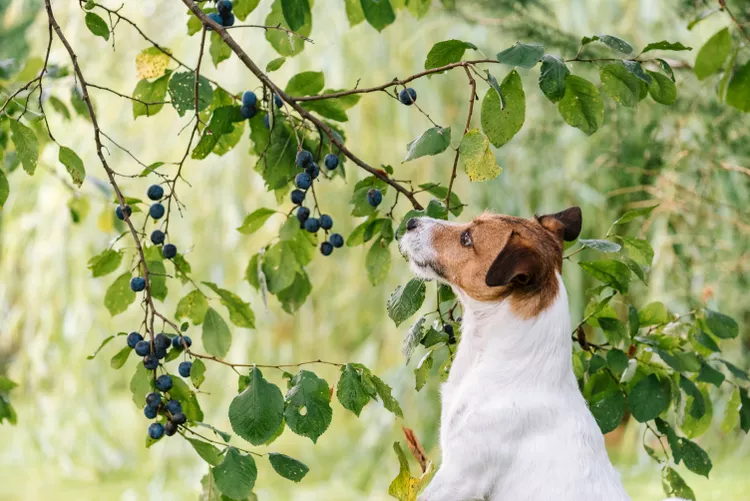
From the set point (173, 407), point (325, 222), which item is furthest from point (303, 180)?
point (173, 407)

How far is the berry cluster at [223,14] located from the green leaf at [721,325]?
1.09m

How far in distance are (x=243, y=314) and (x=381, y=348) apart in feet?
9.55

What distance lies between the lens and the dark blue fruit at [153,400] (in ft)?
4.86

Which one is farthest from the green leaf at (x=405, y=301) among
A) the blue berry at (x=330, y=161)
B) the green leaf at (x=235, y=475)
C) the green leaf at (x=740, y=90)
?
the green leaf at (x=740, y=90)

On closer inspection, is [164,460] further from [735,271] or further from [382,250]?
[382,250]

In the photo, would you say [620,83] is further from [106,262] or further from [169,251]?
[106,262]

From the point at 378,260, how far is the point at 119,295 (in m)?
0.49

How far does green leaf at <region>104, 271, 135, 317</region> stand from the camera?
1.70 metres

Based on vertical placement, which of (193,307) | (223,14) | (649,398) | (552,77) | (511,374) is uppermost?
(223,14)

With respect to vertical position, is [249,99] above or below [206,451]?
above

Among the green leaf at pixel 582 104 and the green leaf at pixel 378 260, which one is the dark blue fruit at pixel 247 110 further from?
the green leaf at pixel 582 104

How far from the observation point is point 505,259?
1.58 meters

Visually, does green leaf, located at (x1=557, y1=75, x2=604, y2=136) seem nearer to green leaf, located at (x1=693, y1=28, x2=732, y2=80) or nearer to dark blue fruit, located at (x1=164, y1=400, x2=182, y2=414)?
green leaf, located at (x1=693, y1=28, x2=732, y2=80)

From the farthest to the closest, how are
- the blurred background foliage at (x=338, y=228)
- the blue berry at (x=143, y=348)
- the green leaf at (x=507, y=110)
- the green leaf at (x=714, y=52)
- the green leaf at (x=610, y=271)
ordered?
the blurred background foliage at (x=338, y=228), the green leaf at (x=610, y=271), the blue berry at (x=143, y=348), the green leaf at (x=507, y=110), the green leaf at (x=714, y=52)
